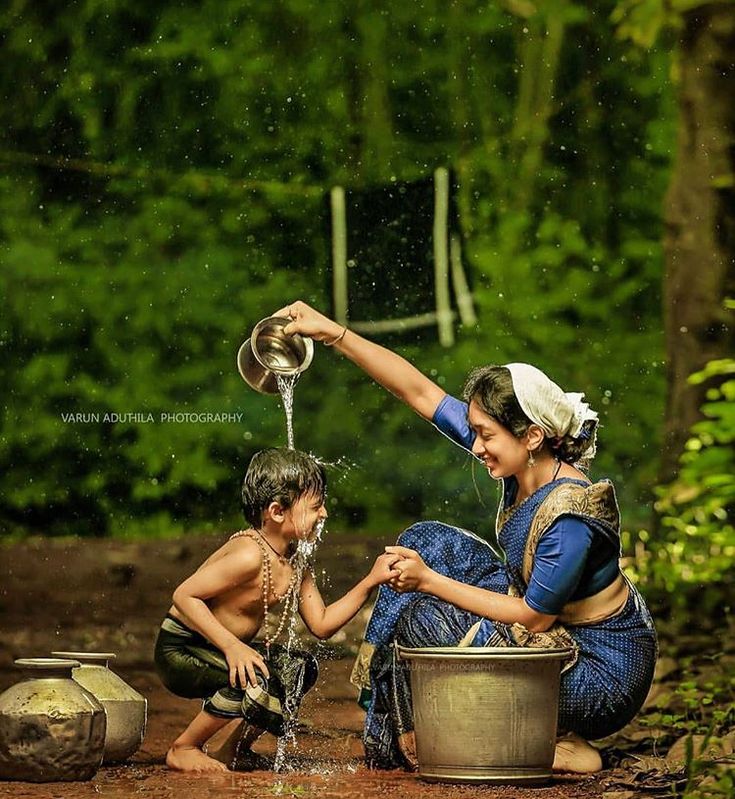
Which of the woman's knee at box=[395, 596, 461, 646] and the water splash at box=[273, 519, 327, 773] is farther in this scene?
the water splash at box=[273, 519, 327, 773]

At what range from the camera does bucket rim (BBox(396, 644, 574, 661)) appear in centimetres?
343

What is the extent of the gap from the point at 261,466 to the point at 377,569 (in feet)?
1.58

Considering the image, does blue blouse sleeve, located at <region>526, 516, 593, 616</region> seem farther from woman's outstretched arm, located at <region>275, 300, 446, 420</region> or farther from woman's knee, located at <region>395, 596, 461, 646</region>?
woman's outstretched arm, located at <region>275, 300, 446, 420</region>

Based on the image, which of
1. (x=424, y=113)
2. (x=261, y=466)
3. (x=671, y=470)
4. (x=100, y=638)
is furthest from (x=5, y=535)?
(x=261, y=466)

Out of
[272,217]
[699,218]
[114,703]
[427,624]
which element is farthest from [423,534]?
[272,217]

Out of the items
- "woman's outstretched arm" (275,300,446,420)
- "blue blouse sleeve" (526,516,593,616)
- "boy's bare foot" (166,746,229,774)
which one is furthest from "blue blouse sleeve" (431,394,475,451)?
"boy's bare foot" (166,746,229,774)

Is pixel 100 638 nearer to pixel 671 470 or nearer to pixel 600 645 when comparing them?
pixel 671 470

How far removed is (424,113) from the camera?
8055 mm

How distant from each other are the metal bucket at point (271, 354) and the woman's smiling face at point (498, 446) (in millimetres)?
627

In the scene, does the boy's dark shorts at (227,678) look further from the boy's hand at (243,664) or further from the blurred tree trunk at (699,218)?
the blurred tree trunk at (699,218)

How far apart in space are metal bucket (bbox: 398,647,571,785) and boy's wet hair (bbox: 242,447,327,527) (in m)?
0.55

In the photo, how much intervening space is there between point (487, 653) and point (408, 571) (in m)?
0.28

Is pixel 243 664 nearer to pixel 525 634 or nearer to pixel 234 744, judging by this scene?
pixel 234 744

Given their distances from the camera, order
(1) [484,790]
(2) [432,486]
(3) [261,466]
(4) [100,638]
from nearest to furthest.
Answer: (1) [484,790], (3) [261,466], (4) [100,638], (2) [432,486]
